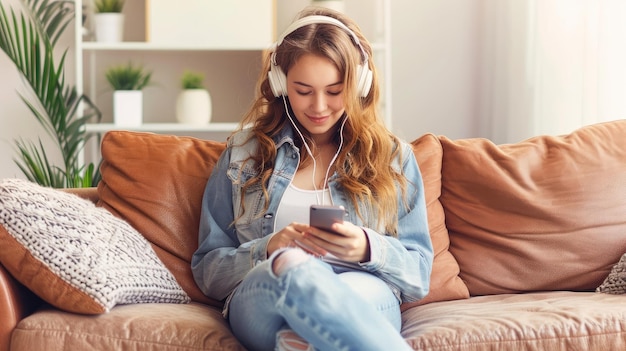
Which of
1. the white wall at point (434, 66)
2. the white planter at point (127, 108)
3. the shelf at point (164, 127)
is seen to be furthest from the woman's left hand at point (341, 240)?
the white wall at point (434, 66)

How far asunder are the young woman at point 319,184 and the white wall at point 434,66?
2194mm

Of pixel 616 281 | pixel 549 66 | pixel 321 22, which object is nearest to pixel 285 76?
pixel 321 22

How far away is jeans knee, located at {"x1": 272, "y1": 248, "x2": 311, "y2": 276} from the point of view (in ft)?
5.12

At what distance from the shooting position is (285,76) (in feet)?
6.66

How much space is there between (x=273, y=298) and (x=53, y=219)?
1.77 feet

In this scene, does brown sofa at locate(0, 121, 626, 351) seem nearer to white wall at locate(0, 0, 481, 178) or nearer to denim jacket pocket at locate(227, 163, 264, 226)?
denim jacket pocket at locate(227, 163, 264, 226)

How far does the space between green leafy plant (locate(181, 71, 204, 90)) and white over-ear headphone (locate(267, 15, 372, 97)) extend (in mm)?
1891

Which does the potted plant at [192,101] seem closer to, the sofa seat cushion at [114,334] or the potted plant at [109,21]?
the potted plant at [109,21]

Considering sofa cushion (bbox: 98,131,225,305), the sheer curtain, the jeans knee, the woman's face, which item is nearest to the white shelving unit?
the sheer curtain

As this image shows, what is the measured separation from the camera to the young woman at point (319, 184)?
1.79m

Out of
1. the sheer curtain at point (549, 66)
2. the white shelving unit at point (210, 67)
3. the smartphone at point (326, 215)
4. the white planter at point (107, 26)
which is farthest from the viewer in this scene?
the white shelving unit at point (210, 67)

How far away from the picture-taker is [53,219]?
1.81 metres

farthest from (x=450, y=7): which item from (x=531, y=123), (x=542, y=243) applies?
(x=542, y=243)

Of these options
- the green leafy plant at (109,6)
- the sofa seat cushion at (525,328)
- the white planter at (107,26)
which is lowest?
the sofa seat cushion at (525,328)
